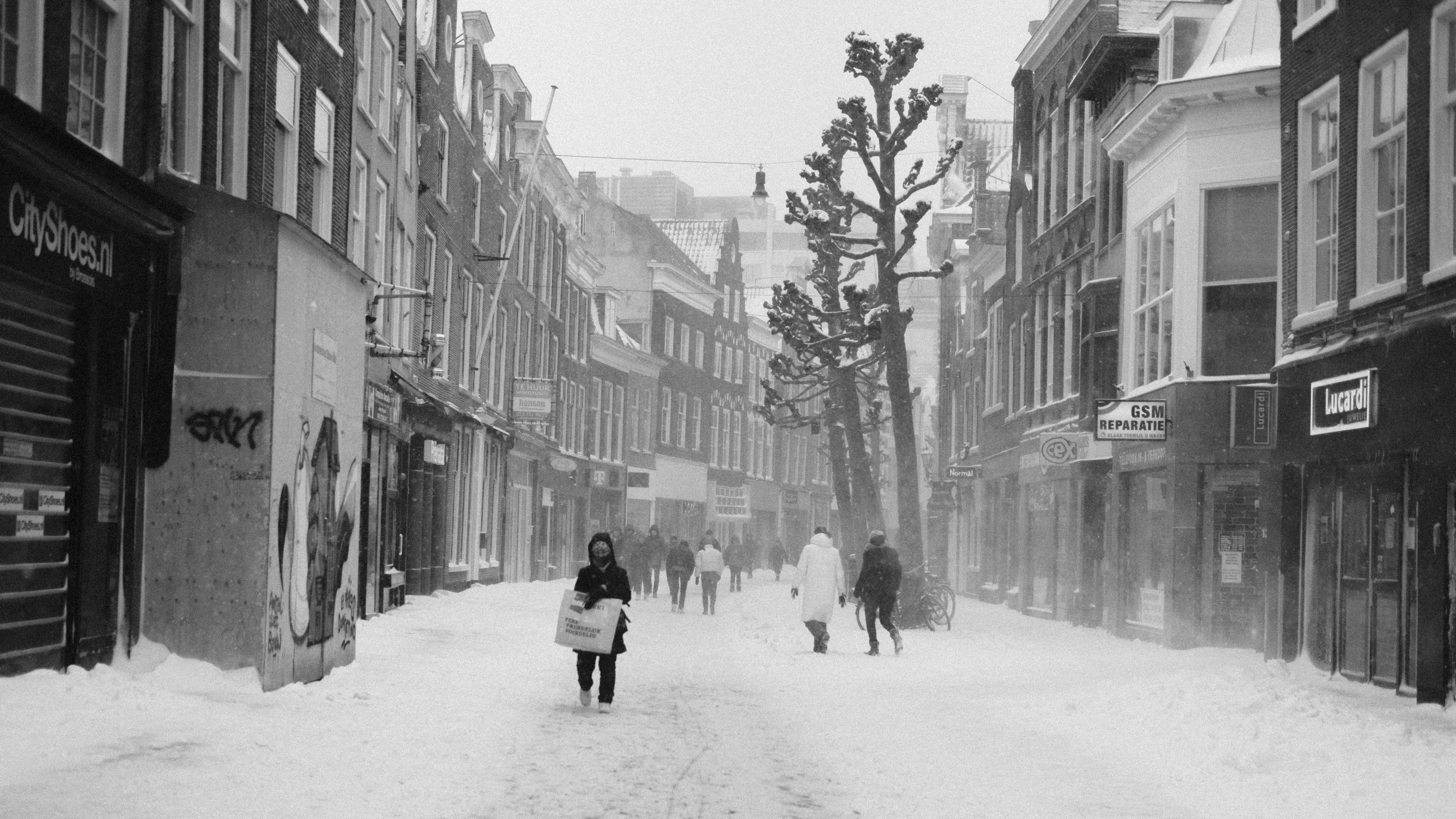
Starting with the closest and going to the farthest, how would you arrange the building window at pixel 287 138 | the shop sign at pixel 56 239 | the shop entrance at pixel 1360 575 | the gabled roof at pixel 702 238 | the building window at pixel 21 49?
1. the shop sign at pixel 56 239
2. the building window at pixel 21 49
3. the shop entrance at pixel 1360 575
4. the building window at pixel 287 138
5. the gabled roof at pixel 702 238

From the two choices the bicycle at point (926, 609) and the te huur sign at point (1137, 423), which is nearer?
the te huur sign at point (1137, 423)

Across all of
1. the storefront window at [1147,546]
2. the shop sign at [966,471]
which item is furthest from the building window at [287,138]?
the shop sign at [966,471]

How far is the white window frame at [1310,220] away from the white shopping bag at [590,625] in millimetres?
8331

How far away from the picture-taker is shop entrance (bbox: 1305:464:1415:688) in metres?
15.4

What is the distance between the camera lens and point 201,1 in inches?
607

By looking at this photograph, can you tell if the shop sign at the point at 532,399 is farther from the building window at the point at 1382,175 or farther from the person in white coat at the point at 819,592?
the building window at the point at 1382,175

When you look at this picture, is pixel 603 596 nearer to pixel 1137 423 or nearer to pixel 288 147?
pixel 288 147

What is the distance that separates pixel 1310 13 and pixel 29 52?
1294 cm

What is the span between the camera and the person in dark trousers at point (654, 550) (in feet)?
132

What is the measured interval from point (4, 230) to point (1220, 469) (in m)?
17.7

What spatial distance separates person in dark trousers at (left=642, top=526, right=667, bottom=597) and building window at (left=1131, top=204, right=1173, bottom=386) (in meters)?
16.3

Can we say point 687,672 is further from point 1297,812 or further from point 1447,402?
point 1297,812

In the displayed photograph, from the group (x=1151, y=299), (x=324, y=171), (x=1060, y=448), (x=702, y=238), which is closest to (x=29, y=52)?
(x=324, y=171)

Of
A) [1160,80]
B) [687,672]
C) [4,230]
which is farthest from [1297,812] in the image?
[1160,80]
